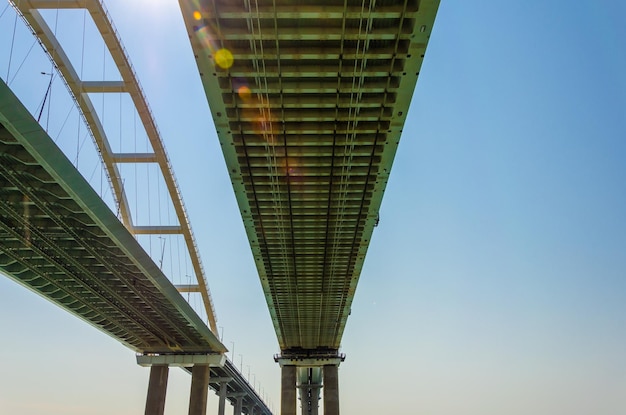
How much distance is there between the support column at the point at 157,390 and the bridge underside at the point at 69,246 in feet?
22.5

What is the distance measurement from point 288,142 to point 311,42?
17.6 feet

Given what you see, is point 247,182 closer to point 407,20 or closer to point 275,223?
point 275,223

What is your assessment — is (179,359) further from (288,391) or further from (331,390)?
(331,390)

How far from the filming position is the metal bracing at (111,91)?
22.1 meters

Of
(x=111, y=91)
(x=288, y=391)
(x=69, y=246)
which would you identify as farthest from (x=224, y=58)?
(x=288, y=391)

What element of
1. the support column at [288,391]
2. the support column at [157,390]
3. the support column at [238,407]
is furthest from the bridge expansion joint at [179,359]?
the support column at [238,407]

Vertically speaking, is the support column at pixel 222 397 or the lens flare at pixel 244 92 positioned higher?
the lens flare at pixel 244 92

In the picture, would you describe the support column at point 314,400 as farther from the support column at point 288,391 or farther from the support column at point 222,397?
the support column at point 288,391

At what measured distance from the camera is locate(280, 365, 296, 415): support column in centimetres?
5203

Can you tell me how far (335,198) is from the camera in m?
24.5

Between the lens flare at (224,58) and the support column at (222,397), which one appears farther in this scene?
the support column at (222,397)

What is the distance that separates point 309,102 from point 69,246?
1645 cm

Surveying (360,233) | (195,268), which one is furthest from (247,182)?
(195,268)

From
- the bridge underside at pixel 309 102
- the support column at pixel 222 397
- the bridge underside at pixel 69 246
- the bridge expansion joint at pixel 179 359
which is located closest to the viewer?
the bridge underside at pixel 309 102
